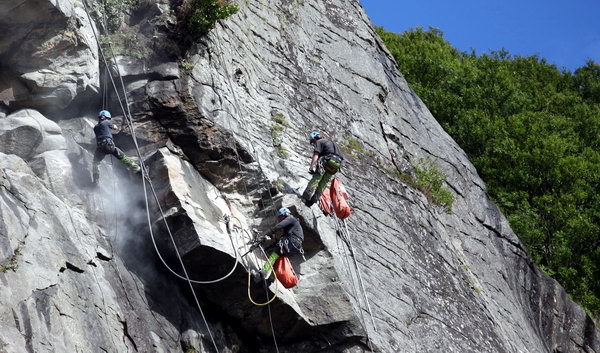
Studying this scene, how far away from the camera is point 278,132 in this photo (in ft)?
57.9

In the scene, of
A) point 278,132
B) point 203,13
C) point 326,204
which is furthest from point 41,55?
point 326,204

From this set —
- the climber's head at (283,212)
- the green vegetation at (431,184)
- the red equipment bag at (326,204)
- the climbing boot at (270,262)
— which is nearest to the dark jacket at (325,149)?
the red equipment bag at (326,204)

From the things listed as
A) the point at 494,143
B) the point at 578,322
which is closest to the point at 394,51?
the point at 494,143

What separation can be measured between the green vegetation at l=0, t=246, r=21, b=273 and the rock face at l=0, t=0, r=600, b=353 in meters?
0.02

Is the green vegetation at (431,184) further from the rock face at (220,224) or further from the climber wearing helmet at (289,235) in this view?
the climber wearing helmet at (289,235)

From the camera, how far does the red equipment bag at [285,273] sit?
1399 centimetres

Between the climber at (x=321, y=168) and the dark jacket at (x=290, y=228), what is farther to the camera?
the climber at (x=321, y=168)

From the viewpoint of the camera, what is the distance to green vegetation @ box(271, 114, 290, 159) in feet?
56.0

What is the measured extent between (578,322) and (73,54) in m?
13.3

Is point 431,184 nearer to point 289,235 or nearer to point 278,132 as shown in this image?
point 278,132

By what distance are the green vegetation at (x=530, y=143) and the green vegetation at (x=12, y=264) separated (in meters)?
19.3

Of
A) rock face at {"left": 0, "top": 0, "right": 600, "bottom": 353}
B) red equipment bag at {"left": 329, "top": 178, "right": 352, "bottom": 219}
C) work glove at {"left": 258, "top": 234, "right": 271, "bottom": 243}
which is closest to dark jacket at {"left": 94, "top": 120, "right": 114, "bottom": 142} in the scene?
rock face at {"left": 0, "top": 0, "right": 600, "bottom": 353}

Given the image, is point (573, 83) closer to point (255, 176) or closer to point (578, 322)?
point (578, 322)

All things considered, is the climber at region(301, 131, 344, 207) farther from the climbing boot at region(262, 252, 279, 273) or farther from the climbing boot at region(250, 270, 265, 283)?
the climbing boot at region(250, 270, 265, 283)
